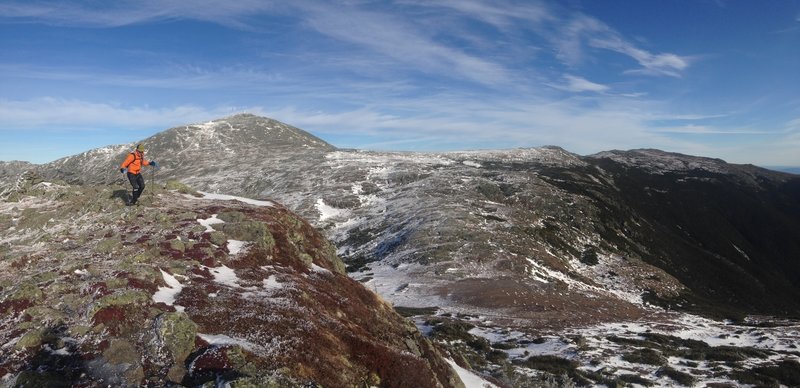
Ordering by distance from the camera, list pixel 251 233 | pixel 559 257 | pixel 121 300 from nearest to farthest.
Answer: pixel 121 300
pixel 251 233
pixel 559 257

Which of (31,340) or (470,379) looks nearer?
(31,340)

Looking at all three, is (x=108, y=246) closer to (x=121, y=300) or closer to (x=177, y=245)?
(x=177, y=245)

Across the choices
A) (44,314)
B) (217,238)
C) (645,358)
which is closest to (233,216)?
(217,238)

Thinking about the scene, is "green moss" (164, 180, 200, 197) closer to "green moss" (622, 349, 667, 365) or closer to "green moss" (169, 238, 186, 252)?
"green moss" (169, 238, 186, 252)

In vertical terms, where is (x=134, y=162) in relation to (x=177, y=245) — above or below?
above

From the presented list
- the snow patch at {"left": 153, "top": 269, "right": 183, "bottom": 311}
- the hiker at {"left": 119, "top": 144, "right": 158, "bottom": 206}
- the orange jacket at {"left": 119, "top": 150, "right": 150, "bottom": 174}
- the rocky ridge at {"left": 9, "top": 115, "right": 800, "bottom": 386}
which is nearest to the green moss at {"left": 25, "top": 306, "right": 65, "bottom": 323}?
the snow patch at {"left": 153, "top": 269, "right": 183, "bottom": 311}

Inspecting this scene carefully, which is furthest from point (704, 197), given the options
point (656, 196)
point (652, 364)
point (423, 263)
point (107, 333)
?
point (107, 333)
